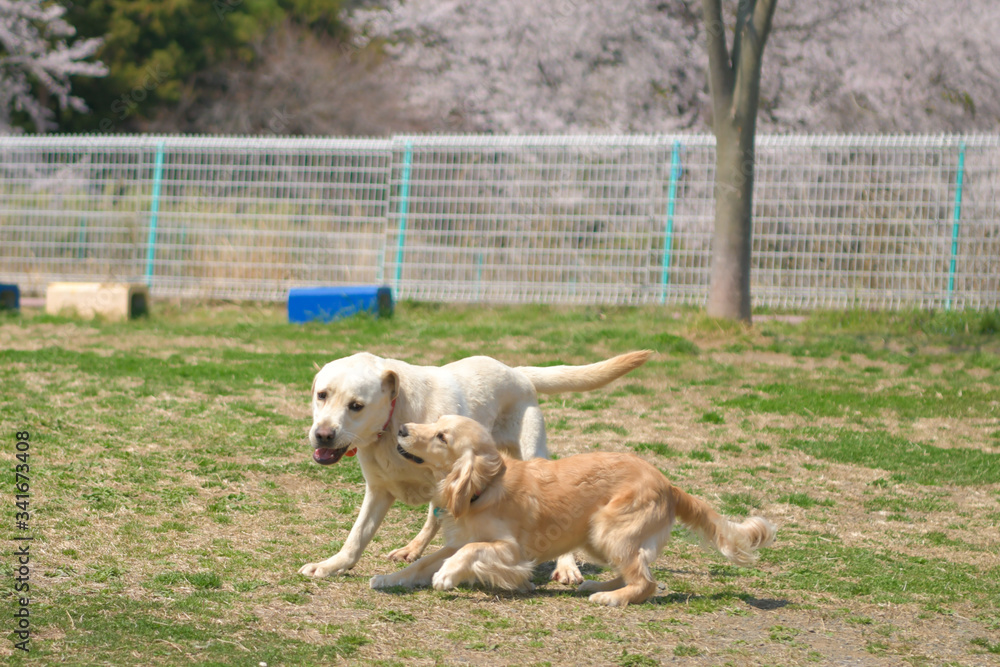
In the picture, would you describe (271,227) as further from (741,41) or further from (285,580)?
(285,580)

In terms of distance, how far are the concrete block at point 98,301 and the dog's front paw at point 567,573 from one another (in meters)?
8.21

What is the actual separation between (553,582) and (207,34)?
24471 mm

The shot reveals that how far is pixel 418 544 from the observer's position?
4484mm

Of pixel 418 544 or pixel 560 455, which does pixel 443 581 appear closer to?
pixel 418 544

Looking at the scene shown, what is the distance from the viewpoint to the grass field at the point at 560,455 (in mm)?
3408

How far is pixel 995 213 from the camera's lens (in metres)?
10.7

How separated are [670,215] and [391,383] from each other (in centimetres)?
805

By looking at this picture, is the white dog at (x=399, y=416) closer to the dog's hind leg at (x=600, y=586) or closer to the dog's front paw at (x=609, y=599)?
the dog's hind leg at (x=600, y=586)

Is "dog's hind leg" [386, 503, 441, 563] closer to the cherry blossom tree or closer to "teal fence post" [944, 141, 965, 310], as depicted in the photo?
"teal fence post" [944, 141, 965, 310]

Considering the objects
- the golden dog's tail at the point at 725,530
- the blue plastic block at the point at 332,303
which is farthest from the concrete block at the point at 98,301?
the golden dog's tail at the point at 725,530

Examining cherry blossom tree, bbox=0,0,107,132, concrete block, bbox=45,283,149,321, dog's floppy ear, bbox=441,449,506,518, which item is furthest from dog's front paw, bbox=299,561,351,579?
cherry blossom tree, bbox=0,0,107,132

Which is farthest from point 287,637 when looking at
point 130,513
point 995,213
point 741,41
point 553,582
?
point 995,213

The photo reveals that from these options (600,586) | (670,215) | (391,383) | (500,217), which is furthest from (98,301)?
(600,586)

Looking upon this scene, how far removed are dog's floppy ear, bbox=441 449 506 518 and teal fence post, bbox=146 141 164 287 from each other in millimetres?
10156
